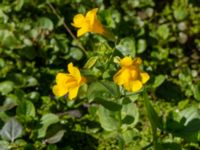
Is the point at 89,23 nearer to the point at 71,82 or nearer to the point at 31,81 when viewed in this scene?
the point at 71,82

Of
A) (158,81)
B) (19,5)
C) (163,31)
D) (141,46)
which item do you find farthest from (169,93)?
(19,5)

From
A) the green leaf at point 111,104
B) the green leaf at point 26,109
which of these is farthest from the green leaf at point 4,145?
the green leaf at point 111,104

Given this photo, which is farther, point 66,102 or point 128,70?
point 66,102

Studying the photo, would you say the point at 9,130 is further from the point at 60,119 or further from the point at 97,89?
the point at 97,89

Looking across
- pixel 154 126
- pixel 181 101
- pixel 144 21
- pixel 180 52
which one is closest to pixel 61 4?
pixel 144 21

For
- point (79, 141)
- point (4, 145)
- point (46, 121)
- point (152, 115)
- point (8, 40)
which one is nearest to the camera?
point (152, 115)

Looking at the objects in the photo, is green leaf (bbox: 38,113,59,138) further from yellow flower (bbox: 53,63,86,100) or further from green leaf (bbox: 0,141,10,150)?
yellow flower (bbox: 53,63,86,100)
